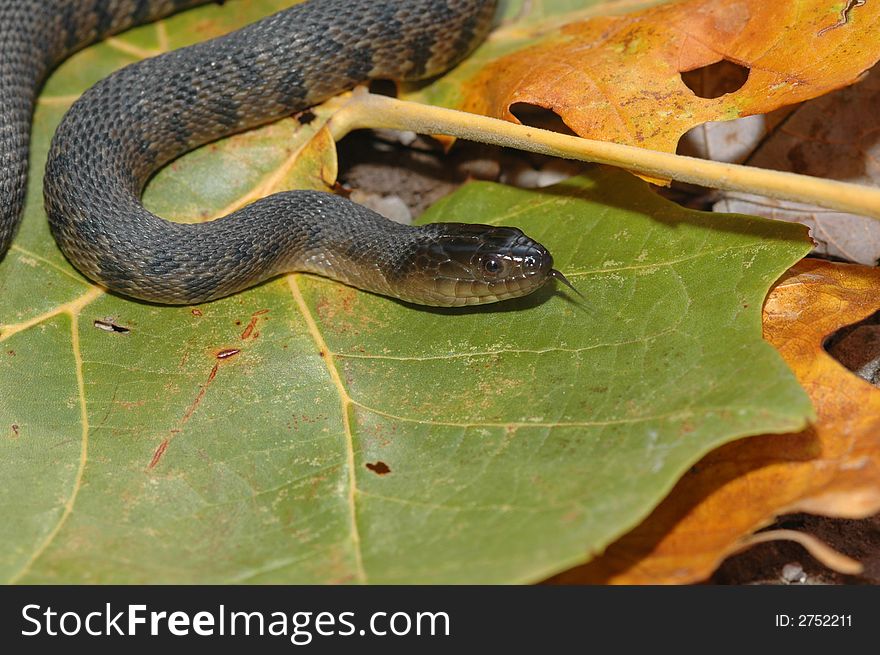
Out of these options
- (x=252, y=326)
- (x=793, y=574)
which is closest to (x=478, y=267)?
(x=252, y=326)

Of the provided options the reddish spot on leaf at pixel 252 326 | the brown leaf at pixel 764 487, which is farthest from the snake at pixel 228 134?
the brown leaf at pixel 764 487

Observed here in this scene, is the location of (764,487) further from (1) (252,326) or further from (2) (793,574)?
(1) (252,326)

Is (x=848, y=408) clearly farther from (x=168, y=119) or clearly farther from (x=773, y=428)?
(x=168, y=119)

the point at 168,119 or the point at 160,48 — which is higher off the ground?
the point at 160,48

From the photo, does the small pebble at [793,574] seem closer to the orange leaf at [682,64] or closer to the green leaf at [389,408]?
the green leaf at [389,408]

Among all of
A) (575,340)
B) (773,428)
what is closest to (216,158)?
(575,340)

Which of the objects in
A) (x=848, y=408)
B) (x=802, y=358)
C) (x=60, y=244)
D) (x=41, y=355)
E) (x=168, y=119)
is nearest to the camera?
(x=848, y=408)
